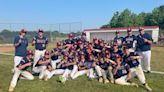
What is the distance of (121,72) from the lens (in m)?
11.9

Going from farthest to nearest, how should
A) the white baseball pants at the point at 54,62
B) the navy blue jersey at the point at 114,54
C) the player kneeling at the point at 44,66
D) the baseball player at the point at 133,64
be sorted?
the white baseball pants at the point at 54,62, the player kneeling at the point at 44,66, the navy blue jersey at the point at 114,54, the baseball player at the point at 133,64

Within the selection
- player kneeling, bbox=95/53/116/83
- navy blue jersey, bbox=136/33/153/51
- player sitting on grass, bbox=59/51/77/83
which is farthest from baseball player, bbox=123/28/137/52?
player sitting on grass, bbox=59/51/77/83

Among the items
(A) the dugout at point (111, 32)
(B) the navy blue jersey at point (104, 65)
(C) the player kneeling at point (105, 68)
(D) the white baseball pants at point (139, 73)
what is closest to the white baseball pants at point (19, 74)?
(C) the player kneeling at point (105, 68)

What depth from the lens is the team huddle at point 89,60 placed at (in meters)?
11.8

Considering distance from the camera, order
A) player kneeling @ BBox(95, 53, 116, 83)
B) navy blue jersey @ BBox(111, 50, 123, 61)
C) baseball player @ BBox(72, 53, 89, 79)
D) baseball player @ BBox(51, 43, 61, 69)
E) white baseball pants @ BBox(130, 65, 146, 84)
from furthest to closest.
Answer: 1. baseball player @ BBox(51, 43, 61, 69)
2. baseball player @ BBox(72, 53, 89, 79)
3. navy blue jersey @ BBox(111, 50, 123, 61)
4. player kneeling @ BBox(95, 53, 116, 83)
5. white baseball pants @ BBox(130, 65, 146, 84)

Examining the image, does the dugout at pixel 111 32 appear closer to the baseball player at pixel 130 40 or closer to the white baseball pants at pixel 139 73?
the baseball player at pixel 130 40

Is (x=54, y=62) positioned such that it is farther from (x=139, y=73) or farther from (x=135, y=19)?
(x=135, y=19)

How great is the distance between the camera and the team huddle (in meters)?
11.8

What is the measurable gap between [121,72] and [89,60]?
5.85 ft

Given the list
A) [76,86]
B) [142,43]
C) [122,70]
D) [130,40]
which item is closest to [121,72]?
[122,70]

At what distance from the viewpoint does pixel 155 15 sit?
64.1m

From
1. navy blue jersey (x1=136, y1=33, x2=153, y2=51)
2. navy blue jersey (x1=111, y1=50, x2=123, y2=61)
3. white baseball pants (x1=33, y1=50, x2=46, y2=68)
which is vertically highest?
navy blue jersey (x1=136, y1=33, x2=153, y2=51)

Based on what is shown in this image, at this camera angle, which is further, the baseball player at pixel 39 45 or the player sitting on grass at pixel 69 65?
the baseball player at pixel 39 45

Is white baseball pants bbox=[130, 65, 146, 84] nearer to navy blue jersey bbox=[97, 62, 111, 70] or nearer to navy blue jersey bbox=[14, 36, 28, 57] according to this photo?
navy blue jersey bbox=[97, 62, 111, 70]
